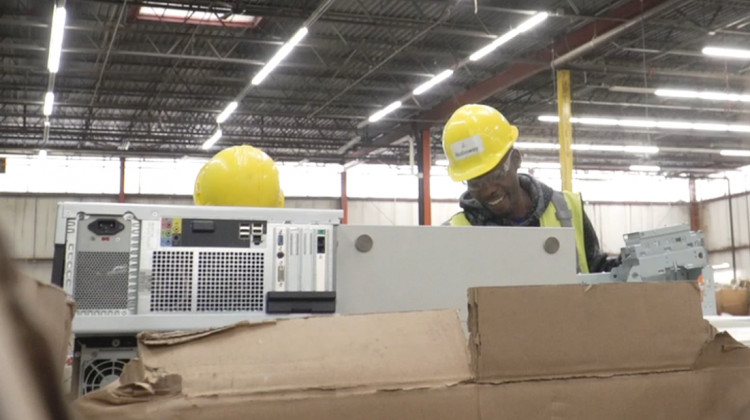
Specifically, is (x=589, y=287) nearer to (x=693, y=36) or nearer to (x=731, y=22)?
(x=731, y=22)

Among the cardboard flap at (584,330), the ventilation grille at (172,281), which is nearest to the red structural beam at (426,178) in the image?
the ventilation grille at (172,281)

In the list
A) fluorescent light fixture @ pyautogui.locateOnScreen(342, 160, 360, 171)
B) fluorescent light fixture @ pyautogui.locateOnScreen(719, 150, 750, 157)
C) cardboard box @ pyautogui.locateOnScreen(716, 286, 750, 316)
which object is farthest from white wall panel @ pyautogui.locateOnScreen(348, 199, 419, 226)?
cardboard box @ pyautogui.locateOnScreen(716, 286, 750, 316)

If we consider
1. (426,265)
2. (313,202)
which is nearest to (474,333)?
(426,265)

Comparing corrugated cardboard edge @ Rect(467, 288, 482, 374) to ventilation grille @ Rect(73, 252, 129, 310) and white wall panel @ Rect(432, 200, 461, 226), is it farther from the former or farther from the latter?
white wall panel @ Rect(432, 200, 461, 226)

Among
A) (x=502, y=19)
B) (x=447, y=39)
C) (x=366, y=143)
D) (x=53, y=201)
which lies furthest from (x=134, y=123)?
(x=502, y=19)

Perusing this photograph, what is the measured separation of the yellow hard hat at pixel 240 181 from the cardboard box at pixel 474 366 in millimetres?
1028

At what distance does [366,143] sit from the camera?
15922 mm

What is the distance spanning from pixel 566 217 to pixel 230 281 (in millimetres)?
1682

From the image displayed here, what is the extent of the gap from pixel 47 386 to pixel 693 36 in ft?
37.9

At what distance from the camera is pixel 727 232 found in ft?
65.7

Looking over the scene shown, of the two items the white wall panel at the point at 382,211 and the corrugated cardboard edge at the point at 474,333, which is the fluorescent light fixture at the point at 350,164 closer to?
the white wall panel at the point at 382,211

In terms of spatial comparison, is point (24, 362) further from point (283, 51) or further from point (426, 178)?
point (426, 178)

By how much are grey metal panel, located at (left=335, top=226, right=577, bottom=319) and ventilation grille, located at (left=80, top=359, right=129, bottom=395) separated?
20.6 inches

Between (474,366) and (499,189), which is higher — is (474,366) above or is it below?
below
